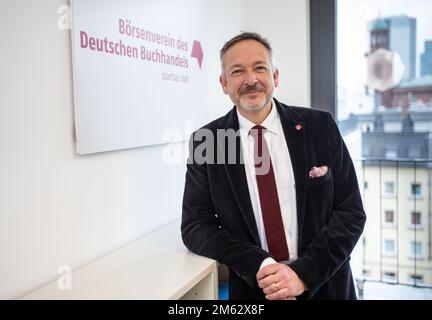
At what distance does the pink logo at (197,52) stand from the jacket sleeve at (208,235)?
88 centimetres

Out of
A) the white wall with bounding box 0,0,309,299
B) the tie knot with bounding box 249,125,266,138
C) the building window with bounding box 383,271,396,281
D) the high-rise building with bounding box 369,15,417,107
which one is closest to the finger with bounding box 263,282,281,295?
the tie knot with bounding box 249,125,266,138

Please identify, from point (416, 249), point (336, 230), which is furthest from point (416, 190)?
point (336, 230)

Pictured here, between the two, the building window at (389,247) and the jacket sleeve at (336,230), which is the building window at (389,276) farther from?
the jacket sleeve at (336,230)

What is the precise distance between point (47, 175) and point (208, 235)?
0.61 metres

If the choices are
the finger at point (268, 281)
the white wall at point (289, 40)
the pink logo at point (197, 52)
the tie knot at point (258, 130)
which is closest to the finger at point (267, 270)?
the finger at point (268, 281)

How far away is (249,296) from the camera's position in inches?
63.1

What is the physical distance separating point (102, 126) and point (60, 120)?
21 centimetres

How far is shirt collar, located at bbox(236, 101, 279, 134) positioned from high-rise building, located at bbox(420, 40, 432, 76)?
1440mm

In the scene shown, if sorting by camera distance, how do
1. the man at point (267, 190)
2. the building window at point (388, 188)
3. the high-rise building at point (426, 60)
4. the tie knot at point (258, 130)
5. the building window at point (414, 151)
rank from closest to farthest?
1. the man at point (267, 190)
2. the tie knot at point (258, 130)
3. the high-rise building at point (426, 60)
4. the building window at point (414, 151)
5. the building window at point (388, 188)

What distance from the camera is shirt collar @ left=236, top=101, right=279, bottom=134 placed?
1.67 meters

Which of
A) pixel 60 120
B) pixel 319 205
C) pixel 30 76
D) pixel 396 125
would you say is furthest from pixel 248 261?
pixel 396 125

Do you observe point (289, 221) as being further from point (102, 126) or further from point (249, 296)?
point (102, 126)

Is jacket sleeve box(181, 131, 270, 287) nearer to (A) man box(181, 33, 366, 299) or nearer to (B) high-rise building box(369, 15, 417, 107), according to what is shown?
(A) man box(181, 33, 366, 299)

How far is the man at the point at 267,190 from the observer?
1.53 metres
